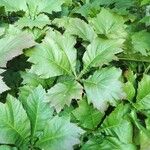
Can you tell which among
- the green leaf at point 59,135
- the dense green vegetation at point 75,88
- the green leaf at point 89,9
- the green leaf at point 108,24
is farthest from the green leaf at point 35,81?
the green leaf at point 89,9

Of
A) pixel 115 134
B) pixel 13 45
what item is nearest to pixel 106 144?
pixel 115 134

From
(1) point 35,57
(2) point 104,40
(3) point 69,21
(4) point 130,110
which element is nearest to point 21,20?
(3) point 69,21

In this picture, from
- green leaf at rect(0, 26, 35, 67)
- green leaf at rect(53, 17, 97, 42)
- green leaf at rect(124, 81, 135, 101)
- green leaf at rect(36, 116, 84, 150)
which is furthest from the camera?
green leaf at rect(53, 17, 97, 42)

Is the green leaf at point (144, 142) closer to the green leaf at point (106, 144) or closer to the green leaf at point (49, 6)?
the green leaf at point (106, 144)

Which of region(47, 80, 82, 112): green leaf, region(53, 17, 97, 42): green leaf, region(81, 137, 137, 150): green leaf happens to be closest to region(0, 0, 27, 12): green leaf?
region(53, 17, 97, 42): green leaf

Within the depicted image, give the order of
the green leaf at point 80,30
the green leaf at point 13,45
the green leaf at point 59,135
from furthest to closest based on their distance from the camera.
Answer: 1. the green leaf at point 80,30
2. the green leaf at point 13,45
3. the green leaf at point 59,135

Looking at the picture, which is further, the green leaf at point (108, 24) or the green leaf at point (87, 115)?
the green leaf at point (108, 24)

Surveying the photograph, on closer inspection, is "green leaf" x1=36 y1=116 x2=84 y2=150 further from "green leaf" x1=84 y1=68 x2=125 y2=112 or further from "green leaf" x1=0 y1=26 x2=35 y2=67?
"green leaf" x1=0 y1=26 x2=35 y2=67
